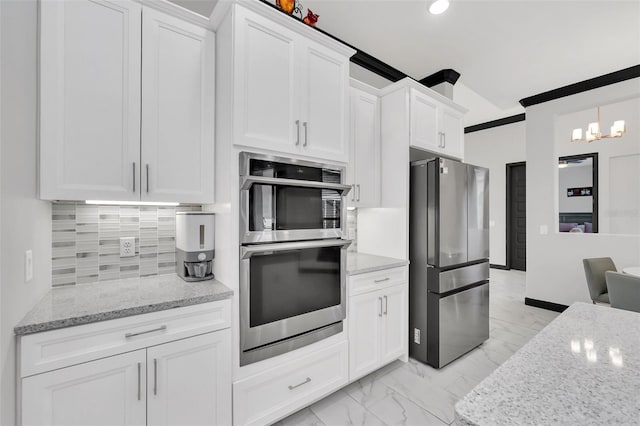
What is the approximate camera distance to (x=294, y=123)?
184 cm

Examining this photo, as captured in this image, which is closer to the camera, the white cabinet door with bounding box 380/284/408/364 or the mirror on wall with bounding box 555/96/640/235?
the white cabinet door with bounding box 380/284/408/364

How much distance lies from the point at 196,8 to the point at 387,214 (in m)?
2.27

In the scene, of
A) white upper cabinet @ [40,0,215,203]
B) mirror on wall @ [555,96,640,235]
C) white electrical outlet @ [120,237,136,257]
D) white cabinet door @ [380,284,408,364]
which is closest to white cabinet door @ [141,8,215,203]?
white upper cabinet @ [40,0,215,203]

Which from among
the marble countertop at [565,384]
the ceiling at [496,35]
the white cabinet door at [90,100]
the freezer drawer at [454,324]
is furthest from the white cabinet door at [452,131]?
the white cabinet door at [90,100]

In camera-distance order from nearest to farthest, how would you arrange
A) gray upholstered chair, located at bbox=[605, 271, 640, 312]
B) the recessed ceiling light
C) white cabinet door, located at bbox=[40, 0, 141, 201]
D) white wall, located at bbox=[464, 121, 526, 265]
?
white cabinet door, located at bbox=[40, 0, 141, 201] → gray upholstered chair, located at bbox=[605, 271, 640, 312] → the recessed ceiling light → white wall, located at bbox=[464, 121, 526, 265]

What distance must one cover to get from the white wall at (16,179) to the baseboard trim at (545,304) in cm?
514

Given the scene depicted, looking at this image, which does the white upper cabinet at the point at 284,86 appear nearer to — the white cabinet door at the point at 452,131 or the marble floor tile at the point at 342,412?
the white cabinet door at the point at 452,131

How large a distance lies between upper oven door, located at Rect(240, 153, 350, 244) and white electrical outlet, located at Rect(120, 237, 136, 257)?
0.79 meters

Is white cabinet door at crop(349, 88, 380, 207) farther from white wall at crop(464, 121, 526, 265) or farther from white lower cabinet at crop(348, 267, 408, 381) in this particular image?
white wall at crop(464, 121, 526, 265)

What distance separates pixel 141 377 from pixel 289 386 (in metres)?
0.84

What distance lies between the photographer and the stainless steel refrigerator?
2.43m

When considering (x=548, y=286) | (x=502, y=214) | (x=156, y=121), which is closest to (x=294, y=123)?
(x=156, y=121)

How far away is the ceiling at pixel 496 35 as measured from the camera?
7.72 feet

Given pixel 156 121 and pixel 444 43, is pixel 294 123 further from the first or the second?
pixel 444 43
